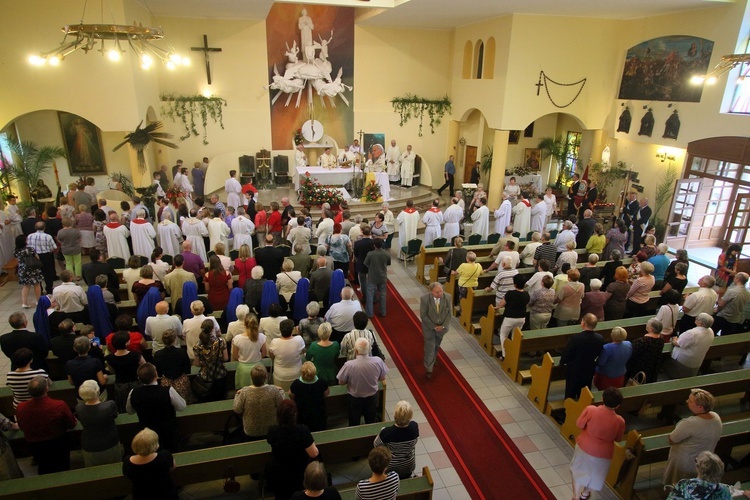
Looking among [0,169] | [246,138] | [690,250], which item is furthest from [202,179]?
[690,250]

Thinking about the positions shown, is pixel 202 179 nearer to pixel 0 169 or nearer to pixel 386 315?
pixel 0 169

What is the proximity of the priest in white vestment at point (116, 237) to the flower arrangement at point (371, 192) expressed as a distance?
22.6 ft

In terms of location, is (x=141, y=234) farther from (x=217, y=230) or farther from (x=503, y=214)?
(x=503, y=214)

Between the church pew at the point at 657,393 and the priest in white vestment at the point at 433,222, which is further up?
the priest in white vestment at the point at 433,222

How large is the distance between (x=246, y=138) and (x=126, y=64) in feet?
18.0

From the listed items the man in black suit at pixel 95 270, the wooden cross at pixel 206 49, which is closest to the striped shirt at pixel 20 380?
→ the man in black suit at pixel 95 270

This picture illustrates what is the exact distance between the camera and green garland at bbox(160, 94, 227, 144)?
15.9m

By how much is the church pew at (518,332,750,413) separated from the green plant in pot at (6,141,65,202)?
12.3 meters

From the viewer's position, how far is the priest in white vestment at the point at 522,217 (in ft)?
41.1

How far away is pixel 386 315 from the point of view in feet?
29.1

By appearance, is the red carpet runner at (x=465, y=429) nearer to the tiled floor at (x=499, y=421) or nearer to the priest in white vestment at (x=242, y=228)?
the tiled floor at (x=499, y=421)

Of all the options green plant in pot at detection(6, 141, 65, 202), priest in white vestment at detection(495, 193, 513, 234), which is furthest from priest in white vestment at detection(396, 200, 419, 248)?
green plant in pot at detection(6, 141, 65, 202)

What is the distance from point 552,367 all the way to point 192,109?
14352 mm

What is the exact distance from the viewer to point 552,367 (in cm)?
612
